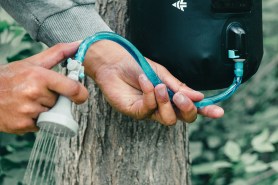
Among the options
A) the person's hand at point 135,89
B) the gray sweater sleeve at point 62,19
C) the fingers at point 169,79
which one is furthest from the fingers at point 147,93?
the gray sweater sleeve at point 62,19

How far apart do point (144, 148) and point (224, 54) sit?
48 cm

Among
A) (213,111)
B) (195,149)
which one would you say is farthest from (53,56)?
(195,149)

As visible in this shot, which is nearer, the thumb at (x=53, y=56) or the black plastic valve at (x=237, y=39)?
the thumb at (x=53, y=56)

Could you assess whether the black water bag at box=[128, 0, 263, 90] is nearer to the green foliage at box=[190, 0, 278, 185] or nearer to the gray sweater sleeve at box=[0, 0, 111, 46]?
the gray sweater sleeve at box=[0, 0, 111, 46]

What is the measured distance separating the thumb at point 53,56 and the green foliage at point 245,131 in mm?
1271

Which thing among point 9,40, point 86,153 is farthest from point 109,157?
point 9,40

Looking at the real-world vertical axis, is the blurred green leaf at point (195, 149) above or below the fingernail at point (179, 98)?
below

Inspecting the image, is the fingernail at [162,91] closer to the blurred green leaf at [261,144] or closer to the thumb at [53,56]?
the thumb at [53,56]

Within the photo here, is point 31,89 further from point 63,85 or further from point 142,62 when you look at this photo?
point 142,62

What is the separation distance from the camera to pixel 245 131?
3.64 m

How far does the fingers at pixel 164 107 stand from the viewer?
1712 millimetres

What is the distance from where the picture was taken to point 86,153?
2176mm

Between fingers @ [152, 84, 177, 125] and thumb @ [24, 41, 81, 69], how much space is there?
0.23 m

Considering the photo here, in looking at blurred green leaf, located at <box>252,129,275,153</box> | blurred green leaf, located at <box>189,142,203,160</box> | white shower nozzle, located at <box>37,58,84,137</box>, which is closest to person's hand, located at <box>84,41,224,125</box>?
white shower nozzle, located at <box>37,58,84,137</box>
